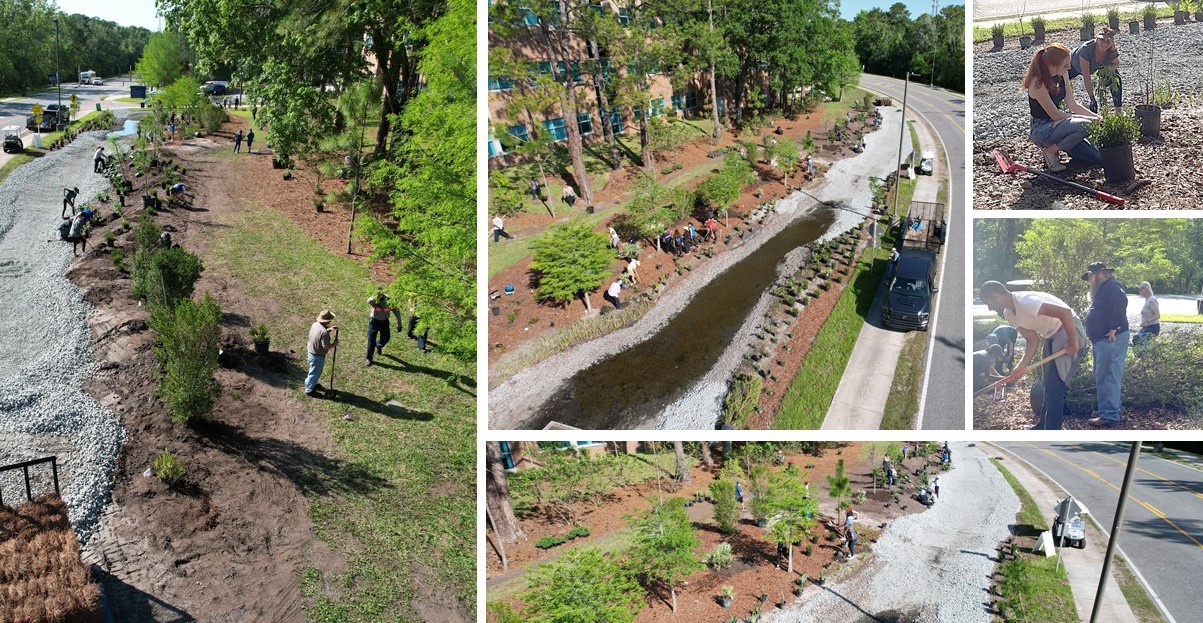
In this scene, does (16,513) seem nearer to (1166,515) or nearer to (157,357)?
(157,357)

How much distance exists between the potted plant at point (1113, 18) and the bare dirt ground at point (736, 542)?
10.6ft

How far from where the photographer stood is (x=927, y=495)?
7.34 meters

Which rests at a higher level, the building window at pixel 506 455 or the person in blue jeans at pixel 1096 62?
the person in blue jeans at pixel 1096 62

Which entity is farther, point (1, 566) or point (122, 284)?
point (122, 284)

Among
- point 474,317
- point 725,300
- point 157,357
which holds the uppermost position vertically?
point 725,300

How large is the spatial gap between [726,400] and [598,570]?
238 cm

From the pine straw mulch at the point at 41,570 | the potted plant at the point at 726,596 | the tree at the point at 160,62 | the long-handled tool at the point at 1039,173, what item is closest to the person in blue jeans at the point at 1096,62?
the long-handled tool at the point at 1039,173

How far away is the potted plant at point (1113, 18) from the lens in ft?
16.6

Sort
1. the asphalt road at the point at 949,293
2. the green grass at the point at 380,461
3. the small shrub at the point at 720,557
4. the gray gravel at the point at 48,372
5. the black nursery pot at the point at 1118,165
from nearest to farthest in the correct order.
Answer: the black nursery pot at the point at 1118,165
the asphalt road at the point at 949,293
the small shrub at the point at 720,557
the green grass at the point at 380,461
the gray gravel at the point at 48,372

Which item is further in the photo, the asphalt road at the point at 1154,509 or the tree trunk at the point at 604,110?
the asphalt road at the point at 1154,509

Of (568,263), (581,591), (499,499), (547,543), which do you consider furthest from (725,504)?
(568,263)

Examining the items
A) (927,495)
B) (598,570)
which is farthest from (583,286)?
(927,495)

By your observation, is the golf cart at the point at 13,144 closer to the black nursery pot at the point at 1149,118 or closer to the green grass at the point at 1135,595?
the black nursery pot at the point at 1149,118

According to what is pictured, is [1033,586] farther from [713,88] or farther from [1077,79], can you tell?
[713,88]
